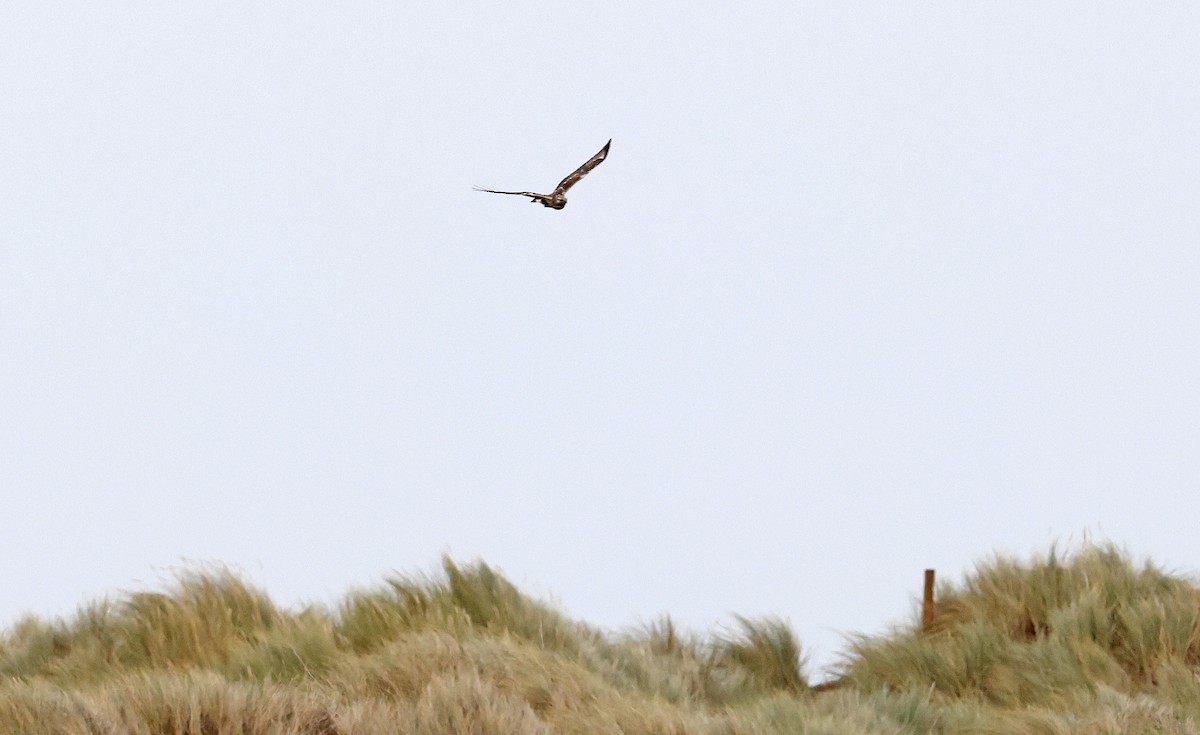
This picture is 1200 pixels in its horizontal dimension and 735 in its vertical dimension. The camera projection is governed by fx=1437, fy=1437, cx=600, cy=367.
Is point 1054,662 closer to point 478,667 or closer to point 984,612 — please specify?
point 984,612

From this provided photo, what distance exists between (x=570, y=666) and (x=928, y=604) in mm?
3738

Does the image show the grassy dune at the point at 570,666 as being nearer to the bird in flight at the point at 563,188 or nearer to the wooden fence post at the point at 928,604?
the wooden fence post at the point at 928,604

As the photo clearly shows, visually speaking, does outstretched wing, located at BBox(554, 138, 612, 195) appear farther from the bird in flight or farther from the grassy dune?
the grassy dune

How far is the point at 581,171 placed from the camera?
716 cm

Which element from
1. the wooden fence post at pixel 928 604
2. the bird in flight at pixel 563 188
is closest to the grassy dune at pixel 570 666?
the wooden fence post at pixel 928 604

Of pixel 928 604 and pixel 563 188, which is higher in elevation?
pixel 563 188

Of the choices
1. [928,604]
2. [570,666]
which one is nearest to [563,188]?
[570,666]

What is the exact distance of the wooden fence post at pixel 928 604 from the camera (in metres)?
9.73

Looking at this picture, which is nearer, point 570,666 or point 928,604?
point 570,666

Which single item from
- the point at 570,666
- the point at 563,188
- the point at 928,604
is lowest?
the point at 570,666

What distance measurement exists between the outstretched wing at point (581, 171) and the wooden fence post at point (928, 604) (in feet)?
13.3

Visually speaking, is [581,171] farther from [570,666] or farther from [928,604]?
[928,604]

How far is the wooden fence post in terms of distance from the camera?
31.9 feet

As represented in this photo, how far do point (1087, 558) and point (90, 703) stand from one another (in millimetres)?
6873
